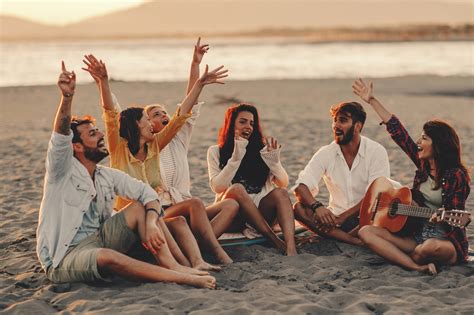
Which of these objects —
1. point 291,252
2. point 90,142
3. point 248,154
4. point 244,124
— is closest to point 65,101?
point 90,142

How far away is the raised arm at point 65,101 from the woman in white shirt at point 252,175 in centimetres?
163

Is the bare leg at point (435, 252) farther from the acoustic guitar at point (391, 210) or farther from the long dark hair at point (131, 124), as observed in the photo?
the long dark hair at point (131, 124)

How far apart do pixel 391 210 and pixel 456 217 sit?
→ 60 centimetres

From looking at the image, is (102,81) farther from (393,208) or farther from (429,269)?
(429,269)

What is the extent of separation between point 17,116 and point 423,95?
1148 cm

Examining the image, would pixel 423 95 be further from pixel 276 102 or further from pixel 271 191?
pixel 271 191

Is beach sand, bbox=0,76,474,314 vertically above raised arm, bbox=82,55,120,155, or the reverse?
raised arm, bbox=82,55,120,155

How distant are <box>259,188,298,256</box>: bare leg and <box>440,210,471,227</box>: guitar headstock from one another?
4.01ft

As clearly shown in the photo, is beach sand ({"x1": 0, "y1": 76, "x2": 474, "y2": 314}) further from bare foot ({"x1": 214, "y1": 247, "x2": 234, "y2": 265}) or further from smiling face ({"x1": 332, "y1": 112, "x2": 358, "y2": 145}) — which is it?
smiling face ({"x1": 332, "y1": 112, "x2": 358, "y2": 145})

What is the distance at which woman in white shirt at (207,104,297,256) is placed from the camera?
5.71 meters

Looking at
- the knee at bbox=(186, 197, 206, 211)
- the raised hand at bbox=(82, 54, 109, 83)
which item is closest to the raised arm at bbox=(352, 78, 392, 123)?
the knee at bbox=(186, 197, 206, 211)

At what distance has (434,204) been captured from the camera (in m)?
5.25

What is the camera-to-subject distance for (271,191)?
5.82 metres

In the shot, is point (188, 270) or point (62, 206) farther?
point (188, 270)
